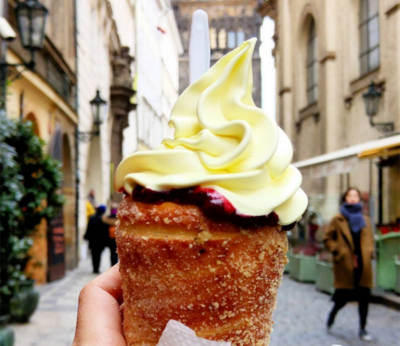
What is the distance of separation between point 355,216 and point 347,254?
1.69 ft

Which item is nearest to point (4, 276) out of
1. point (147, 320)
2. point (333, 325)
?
point (147, 320)

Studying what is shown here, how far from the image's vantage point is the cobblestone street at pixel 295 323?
5781mm

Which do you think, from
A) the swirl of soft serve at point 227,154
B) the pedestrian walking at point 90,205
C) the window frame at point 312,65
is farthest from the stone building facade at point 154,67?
the swirl of soft serve at point 227,154

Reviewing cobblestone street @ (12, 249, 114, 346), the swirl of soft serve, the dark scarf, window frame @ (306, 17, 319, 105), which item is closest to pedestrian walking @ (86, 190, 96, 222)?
cobblestone street @ (12, 249, 114, 346)

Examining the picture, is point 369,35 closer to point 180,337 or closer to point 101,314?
point 101,314

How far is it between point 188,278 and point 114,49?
1973cm

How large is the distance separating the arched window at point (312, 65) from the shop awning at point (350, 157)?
796 centimetres

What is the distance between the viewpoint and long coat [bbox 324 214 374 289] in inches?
242

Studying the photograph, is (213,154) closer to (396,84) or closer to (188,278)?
(188,278)

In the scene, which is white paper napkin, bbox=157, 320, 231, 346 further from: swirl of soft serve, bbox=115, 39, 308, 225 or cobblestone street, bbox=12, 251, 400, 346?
cobblestone street, bbox=12, 251, 400, 346

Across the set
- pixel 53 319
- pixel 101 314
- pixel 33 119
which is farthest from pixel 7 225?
pixel 33 119

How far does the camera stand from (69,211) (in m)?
12.3

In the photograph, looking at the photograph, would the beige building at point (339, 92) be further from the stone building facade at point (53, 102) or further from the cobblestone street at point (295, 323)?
the stone building facade at point (53, 102)

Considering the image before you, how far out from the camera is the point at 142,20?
1023 inches
